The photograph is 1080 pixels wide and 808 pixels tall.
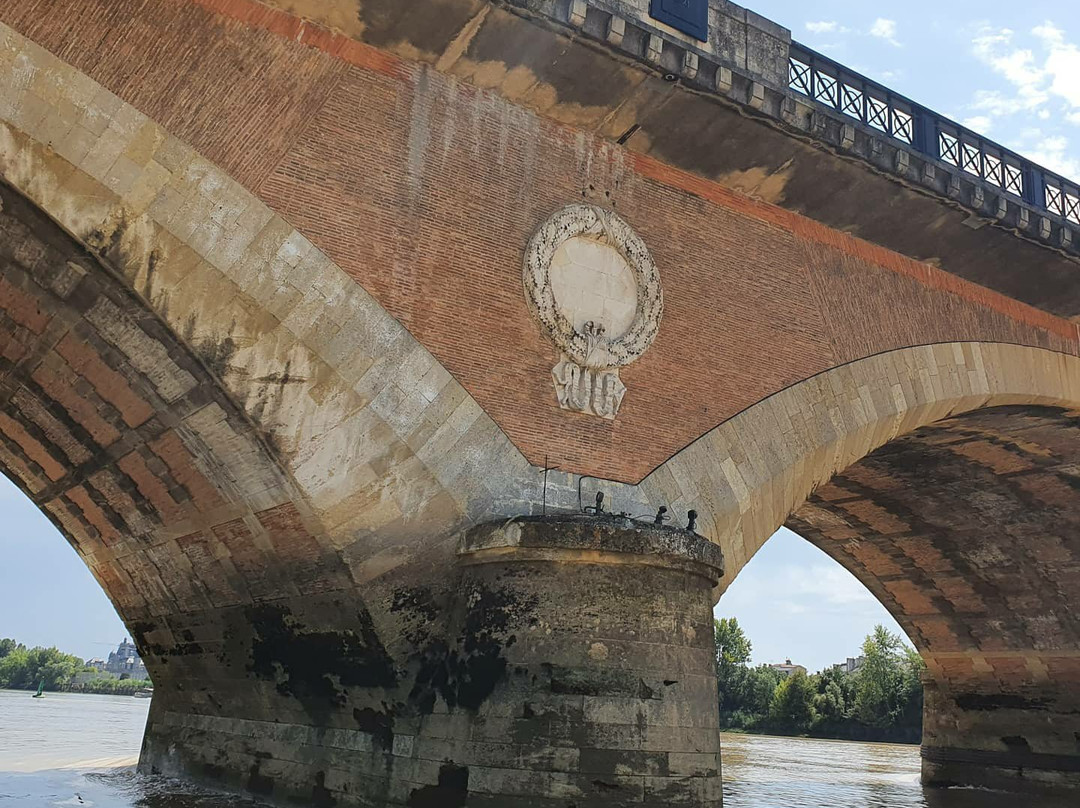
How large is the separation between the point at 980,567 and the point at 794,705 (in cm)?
2820

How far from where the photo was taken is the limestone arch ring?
361 inches

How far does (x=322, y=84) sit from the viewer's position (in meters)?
8.38

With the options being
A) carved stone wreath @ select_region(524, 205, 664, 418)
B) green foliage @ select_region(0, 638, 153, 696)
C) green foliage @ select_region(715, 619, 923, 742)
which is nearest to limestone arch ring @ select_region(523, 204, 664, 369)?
carved stone wreath @ select_region(524, 205, 664, 418)

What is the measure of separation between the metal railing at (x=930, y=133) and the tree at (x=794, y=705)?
113ft

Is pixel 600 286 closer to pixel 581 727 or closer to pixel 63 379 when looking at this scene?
pixel 581 727

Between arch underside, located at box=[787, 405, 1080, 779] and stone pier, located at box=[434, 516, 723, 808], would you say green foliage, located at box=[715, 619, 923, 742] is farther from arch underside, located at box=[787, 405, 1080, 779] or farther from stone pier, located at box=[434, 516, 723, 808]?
stone pier, located at box=[434, 516, 723, 808]

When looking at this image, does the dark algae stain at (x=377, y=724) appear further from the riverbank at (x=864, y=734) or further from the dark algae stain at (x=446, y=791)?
the riverbank at (x=864, y=734)

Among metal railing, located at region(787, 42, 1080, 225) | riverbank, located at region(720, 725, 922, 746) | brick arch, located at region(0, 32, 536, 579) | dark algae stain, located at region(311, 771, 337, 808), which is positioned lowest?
dark algae stain, located at region(311, 771, 337, 808)

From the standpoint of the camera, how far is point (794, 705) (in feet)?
147

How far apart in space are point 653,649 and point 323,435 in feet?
10.1

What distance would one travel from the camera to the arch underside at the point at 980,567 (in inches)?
632

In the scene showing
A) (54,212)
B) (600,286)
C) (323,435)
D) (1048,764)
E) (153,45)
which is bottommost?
(1048,764)

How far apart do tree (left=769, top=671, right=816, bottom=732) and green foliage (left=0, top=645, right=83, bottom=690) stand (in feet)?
192

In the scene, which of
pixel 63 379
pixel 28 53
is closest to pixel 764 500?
pixel 63 379
